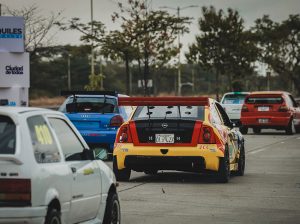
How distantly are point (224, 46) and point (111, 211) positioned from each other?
70.9 metres

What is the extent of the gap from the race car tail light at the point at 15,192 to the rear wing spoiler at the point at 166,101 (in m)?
8.52

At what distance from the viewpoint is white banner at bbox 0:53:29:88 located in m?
19.8

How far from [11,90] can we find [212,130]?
4.74 meters

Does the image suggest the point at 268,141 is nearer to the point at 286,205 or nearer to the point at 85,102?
the point at 85,102

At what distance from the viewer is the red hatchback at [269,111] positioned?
38.3 m

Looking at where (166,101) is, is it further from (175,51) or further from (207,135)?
(175,51)

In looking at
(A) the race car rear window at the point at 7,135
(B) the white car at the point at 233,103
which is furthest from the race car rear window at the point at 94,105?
(B) the white car at the point at 233,103

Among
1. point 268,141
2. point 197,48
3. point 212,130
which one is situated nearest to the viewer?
point 212,130

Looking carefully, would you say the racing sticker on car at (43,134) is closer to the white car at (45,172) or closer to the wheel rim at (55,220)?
the white car at (45,172)

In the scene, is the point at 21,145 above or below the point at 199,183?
above

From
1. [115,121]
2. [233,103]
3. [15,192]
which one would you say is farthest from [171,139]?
[233,103]

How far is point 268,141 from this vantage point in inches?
1332

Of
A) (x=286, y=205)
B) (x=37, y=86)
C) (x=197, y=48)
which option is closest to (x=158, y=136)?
(x=286, y=205)

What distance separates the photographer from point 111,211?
409 inches
